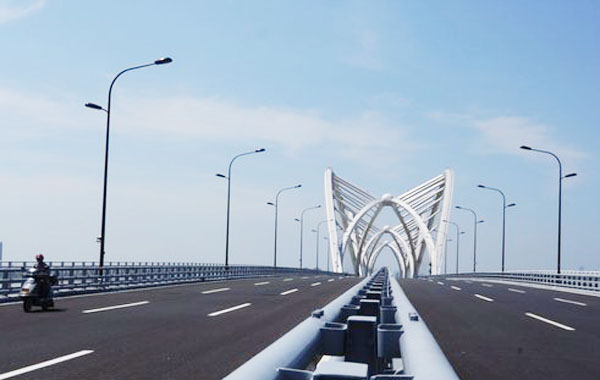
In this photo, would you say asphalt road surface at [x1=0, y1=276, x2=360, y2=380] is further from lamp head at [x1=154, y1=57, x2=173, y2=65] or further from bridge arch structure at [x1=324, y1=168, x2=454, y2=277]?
bridge arch structure at [x1=324, y1=168, x2=454, y2=277]

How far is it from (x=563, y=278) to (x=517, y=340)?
87.8ft

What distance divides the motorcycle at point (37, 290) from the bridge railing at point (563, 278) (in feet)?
73.7

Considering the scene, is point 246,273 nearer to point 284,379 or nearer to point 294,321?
point 294,321

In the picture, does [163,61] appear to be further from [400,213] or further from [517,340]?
[400,213]

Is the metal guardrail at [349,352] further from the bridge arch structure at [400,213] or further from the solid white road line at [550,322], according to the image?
the bridge arch structure at [400,213]

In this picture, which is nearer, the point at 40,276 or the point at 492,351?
the point at 492,351

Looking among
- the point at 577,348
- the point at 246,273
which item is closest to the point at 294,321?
the point at 577,348

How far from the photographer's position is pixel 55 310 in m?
15.4

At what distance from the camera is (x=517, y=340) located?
417 inches

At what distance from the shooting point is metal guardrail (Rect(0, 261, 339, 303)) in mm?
19388

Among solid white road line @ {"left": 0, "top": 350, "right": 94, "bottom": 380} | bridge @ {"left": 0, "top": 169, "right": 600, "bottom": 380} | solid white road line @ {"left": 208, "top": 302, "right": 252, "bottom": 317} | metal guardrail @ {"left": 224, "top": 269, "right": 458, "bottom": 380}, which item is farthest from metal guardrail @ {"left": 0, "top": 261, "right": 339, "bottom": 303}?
metal guardrail @ {"left": 224, "top": 269, "right": 458, "bottom": 380}

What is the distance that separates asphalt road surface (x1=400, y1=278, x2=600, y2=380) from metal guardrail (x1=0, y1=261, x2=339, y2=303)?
36.5ft

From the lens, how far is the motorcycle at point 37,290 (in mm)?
14992

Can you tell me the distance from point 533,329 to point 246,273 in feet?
125
